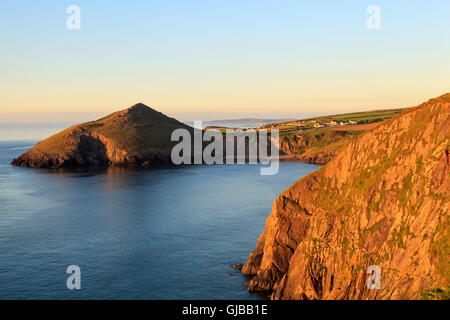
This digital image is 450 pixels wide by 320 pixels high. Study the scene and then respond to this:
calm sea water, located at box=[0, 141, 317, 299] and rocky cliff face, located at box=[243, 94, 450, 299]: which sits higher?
rocky cliff face, located at box=[243, 94, 450, 299]

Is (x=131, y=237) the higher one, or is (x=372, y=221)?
(x=372, y=221)

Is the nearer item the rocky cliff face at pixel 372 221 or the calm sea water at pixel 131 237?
the rocky cliff face at pixel 372 221

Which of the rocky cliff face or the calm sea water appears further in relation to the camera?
the calm sea water

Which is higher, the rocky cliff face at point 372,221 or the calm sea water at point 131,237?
the rocky cliff face at point 372,221
